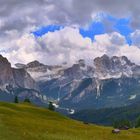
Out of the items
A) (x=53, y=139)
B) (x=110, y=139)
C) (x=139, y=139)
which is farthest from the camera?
(x=139, y=139)

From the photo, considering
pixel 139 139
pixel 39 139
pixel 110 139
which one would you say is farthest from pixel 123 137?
pixel 39 139

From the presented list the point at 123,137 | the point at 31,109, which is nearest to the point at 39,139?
the point at 123,137

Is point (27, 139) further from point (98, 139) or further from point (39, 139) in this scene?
point (98, 139)

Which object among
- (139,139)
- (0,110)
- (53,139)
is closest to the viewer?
(53,139)

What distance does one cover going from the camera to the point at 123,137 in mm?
98625

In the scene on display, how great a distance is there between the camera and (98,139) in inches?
3260

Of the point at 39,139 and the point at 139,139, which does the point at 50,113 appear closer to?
the point at 139,139

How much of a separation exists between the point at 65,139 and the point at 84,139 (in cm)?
783

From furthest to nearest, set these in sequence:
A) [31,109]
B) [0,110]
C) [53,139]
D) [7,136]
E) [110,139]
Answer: [31,109] < [0,110] < [110,139] < [53,139] < [7,136]

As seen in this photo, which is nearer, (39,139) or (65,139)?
(39,139)

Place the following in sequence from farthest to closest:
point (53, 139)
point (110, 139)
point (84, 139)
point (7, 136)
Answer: point (110, 139), point (84, 139), point (53, 139), point (7, 136)

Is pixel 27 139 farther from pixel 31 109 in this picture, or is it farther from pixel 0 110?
pixel 31 109

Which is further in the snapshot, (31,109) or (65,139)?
(31,109)

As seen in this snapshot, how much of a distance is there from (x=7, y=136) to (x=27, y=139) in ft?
9.55
